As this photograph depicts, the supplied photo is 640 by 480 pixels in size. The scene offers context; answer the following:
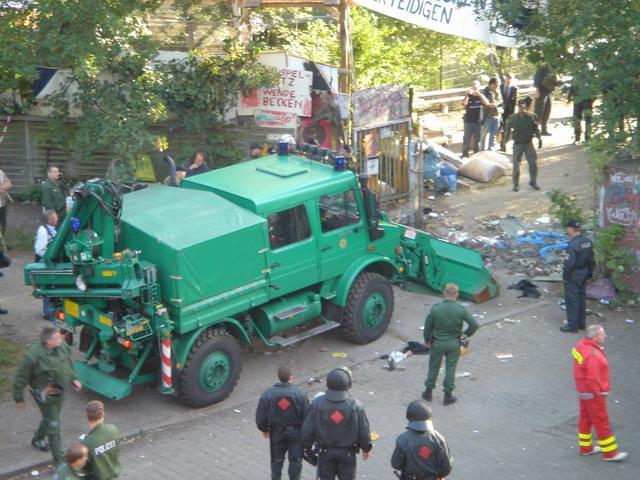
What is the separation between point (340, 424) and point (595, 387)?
2.87m

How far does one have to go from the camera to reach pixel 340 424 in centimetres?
775

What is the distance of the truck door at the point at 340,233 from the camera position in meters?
11.7

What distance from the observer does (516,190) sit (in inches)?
733

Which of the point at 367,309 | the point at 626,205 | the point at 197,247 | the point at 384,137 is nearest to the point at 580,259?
the point at 626,205

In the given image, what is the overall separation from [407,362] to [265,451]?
2.88 metres

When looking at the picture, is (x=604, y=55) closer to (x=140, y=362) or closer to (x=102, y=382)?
(x=140, y=362)

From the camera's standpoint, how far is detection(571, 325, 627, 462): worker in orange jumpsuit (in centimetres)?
909

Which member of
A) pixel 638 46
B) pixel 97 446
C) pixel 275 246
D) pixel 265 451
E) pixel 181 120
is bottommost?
pixel 265 451

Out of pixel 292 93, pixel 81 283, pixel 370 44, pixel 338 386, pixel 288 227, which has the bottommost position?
pixel 338 386

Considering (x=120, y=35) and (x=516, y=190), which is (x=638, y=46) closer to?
(x=516, y=190)

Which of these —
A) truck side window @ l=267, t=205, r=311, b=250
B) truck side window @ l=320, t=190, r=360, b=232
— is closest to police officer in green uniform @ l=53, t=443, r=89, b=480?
truck side window @ l=267, t=205, r=311, b=250

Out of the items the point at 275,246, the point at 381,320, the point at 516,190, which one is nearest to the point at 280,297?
the point at 275,246

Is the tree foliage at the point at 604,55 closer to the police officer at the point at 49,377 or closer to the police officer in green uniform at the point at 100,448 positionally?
the police officer at the point at 49,377

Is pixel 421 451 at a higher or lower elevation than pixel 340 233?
lower
